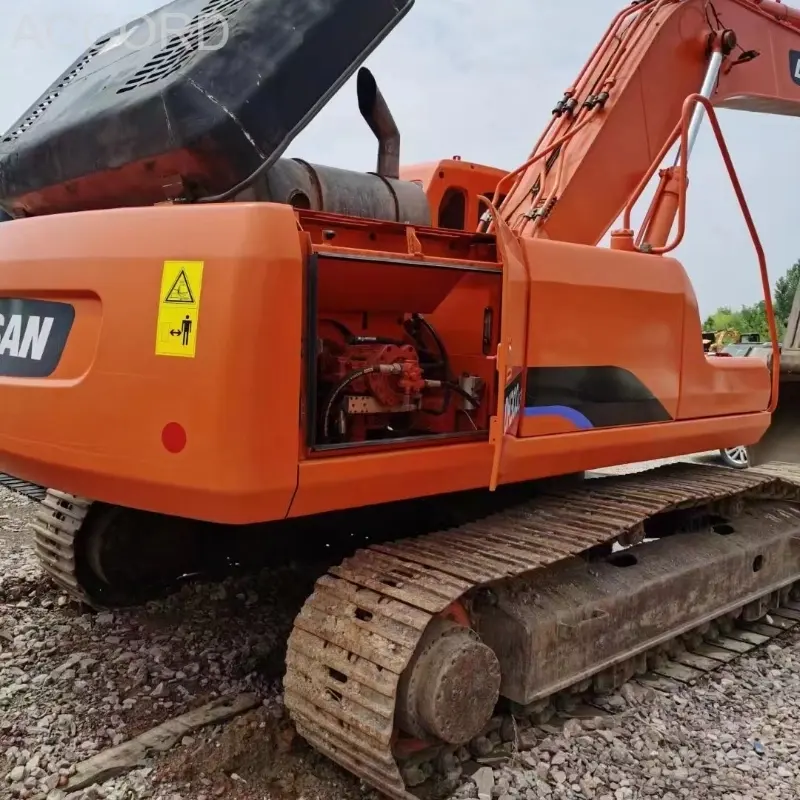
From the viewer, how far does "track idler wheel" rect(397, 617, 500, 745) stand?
2488 millimetres

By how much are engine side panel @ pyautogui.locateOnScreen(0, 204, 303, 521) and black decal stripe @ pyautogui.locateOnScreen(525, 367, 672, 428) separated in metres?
1.04

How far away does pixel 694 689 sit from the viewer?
3504 millimetres

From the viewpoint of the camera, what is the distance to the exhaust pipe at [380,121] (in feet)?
9.90

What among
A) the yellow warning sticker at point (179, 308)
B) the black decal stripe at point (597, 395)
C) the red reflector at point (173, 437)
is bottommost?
the red reflector at point (173, 437)

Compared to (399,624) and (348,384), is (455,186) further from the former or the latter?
(399,624)

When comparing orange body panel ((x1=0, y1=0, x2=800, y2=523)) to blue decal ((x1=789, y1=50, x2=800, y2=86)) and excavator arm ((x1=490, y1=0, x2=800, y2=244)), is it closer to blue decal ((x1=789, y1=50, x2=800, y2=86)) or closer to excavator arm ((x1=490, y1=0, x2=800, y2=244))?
excavator arm ((x1=490, y1=0, x2=800, y2=244))

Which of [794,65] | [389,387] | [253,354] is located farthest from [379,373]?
[794,65]

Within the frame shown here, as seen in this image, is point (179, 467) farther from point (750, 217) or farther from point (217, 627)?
point (750, 217)

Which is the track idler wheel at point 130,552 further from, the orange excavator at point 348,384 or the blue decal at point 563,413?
the blue decal at point 563,413

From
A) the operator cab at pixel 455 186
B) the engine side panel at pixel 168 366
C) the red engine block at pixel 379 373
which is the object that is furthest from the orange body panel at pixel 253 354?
the operator cab at pixel 455 186

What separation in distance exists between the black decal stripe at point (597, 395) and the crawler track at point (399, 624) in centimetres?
36

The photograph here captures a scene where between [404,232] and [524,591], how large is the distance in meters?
1.29

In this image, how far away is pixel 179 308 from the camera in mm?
2295

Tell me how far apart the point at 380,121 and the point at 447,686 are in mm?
1903
